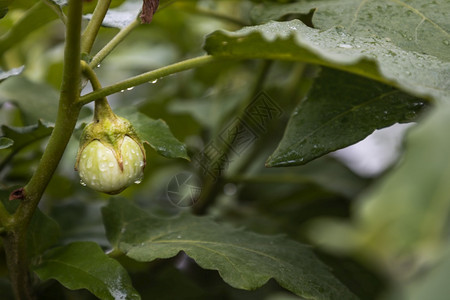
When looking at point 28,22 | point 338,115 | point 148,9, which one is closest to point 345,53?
point 338,115

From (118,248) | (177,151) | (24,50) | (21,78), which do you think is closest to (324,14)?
(177,151)

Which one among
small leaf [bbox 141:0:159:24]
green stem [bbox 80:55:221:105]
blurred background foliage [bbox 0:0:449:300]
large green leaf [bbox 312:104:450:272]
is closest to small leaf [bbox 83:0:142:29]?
blurred background foliage [bbox 0:0:449:300]

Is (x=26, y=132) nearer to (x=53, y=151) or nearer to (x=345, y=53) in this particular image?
(x=53, y=151)

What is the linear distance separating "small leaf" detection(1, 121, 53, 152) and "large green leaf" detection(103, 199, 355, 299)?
0.13 metres

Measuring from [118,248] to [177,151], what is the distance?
159 millimetres

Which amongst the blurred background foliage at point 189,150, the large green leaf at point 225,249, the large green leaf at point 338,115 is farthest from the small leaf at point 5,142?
the large green leaf at point 338,115

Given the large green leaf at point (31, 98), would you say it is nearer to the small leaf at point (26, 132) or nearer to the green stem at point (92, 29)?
the small leaf at point (26, 132)

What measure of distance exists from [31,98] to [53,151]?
0.34 metres

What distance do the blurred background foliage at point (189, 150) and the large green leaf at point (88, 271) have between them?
0.28ft

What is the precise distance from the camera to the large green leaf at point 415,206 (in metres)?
0.24

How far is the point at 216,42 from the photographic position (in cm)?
52

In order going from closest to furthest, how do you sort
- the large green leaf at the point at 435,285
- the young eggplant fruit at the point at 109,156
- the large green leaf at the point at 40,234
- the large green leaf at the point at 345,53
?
the large green leaf at the point at 435,285
the large green leaf at the point at 345,53
the young eggplant fruit at the point at 109,156
the large green leaf at the point at 40,234

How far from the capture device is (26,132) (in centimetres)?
71

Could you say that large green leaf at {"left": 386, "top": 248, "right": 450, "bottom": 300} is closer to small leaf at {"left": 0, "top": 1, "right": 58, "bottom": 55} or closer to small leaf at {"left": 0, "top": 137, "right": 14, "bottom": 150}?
small leaf at {"left": 0, "top": 137, "right": 14, "bottom": 150}
